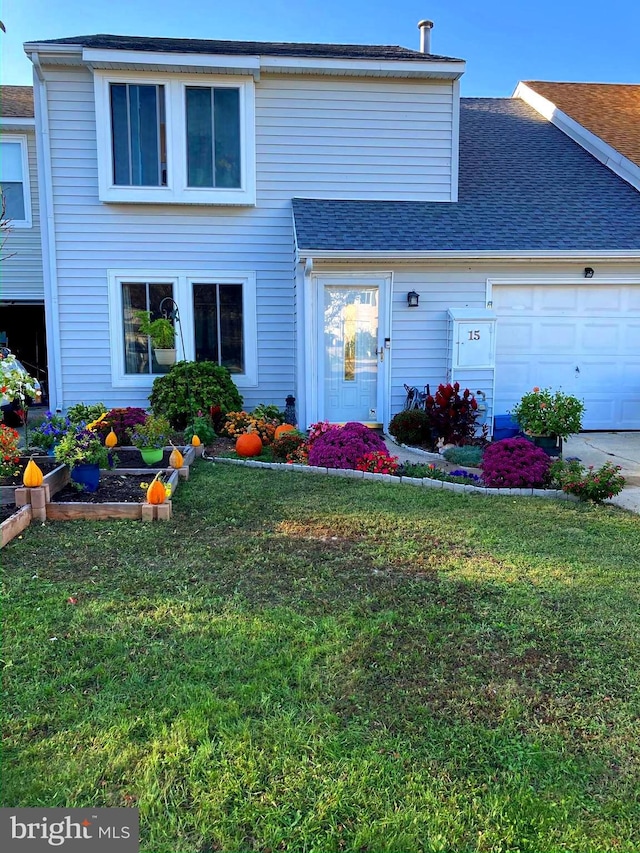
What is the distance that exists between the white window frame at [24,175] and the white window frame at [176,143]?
411 centimetres

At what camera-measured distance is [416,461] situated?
6.99 metres

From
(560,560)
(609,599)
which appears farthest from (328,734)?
(560,560)

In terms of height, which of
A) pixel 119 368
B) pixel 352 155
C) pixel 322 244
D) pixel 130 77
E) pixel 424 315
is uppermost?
pixel 130 77

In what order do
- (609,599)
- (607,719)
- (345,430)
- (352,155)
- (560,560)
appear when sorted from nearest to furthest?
(607,719) → (609,599) → (560,560) → (345,430) → (352,155)

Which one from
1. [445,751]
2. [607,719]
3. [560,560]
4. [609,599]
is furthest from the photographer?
[560,560]

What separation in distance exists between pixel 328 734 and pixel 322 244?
21.9ft

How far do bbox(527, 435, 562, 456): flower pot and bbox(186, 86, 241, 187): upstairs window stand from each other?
5.61 m

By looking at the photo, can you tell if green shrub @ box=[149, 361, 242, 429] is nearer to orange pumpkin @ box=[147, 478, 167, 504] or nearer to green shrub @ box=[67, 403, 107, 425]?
green shrub @ box=[67, 403, 107, 425]

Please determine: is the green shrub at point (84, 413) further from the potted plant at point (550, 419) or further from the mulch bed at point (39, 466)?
the potted plant at point (550, 419)

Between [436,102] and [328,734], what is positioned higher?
[436,102]

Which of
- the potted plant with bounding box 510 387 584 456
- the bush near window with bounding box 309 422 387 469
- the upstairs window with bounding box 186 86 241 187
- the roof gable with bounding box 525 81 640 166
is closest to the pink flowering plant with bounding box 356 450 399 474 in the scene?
the bush near window with bounding box 309 422 387 469

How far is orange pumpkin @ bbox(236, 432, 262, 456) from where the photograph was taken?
7.17m

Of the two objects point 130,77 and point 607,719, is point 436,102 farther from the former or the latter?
point 607,719

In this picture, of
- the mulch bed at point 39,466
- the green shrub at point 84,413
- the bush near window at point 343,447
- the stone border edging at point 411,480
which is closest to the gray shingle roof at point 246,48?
the green shrub at point 84,413
